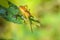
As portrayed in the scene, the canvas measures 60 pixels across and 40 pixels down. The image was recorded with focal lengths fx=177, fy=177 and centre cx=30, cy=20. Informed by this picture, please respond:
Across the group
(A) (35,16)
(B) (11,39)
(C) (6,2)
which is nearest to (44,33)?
(A) (35,16)

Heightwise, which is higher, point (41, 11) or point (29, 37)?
point (41, 11)

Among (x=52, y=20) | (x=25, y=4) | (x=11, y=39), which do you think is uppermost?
(x=25, y=4)

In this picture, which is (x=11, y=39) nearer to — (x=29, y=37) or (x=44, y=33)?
(x=29, y=37)

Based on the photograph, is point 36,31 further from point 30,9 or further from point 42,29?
point 30,9

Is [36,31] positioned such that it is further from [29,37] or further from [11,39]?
[11,39]

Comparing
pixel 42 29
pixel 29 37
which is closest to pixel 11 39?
pixel 29 37

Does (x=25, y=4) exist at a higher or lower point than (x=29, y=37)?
higher

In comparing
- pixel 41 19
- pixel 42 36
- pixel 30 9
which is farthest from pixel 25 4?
pixel 42 36
